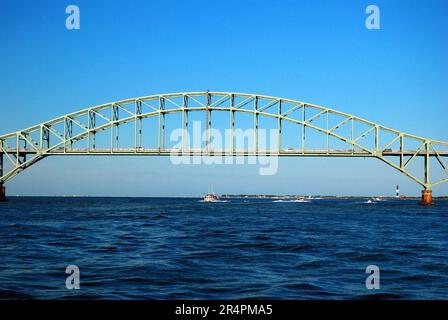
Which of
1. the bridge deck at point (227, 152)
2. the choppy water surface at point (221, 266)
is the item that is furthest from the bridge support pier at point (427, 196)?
the choppy water surface at point (221, 266)

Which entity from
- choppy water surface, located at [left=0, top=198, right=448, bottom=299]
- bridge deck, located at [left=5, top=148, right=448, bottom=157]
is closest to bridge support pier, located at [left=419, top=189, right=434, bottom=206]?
bridge deck, located at [left=5, top=148, right=448, bottom=157]

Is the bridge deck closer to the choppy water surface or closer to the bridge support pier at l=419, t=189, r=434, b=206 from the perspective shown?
the bridge support pier at l=419, t=189, r=434, b=206

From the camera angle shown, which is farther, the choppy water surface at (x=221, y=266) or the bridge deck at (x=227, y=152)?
the bridge deck at (x=227, y=152)

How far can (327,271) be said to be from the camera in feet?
49.3

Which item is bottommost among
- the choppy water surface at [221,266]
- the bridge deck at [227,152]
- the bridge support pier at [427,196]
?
the bridge support pier at [427,196]

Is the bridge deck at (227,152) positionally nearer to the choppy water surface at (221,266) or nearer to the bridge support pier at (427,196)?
the bridge support pier at (427,196)

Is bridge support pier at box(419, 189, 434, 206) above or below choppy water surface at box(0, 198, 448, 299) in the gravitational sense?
below

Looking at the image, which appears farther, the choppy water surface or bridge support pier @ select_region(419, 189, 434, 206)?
bridge support pier @ select_region(419, 189, 434, 206)

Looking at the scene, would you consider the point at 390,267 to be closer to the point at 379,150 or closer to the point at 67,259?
the point at 67,259

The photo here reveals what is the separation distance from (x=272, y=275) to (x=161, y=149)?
6929cm

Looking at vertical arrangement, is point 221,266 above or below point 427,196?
above

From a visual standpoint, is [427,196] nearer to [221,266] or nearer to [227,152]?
[227,152]

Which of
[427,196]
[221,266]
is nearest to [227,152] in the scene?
[427,196]
